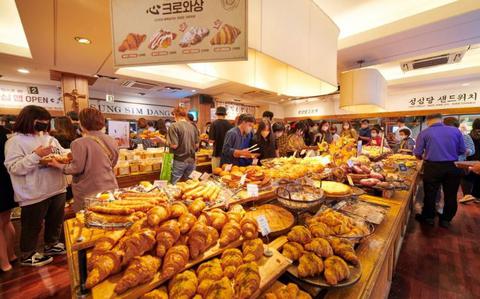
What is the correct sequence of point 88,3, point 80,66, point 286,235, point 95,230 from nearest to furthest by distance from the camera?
point 95,230 → point 286,235 → point 88,3 → point 80,66

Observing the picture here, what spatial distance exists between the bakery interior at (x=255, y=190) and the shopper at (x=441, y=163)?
29cm

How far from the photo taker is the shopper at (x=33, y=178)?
2.13 metres

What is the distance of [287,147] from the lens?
4883mm

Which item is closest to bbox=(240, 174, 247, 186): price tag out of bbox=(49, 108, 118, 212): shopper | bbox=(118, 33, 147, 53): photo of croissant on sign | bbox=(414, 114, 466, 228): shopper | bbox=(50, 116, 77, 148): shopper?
bbox=(118, 33, 147, 53): photo of croissant on sign

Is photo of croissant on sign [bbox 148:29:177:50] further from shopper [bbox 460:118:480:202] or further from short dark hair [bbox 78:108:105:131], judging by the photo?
shopper [bbox 460:118:480:202]

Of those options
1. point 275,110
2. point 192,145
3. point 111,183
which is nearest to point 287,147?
point 192,145

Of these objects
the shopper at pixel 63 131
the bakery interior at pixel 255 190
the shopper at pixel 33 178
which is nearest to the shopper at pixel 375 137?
the bakery interior at pixel 255 190

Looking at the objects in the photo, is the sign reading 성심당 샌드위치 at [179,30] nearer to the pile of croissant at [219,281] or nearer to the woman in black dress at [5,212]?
the pile of croissant at [219,281]

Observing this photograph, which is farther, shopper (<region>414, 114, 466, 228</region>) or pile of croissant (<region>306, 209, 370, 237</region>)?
shopper (<region>414, 114, 466, 228</region>)

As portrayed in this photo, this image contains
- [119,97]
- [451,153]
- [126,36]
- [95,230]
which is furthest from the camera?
[119,97]

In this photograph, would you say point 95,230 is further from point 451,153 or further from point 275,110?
point 275,110

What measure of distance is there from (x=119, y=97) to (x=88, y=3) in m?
7.75

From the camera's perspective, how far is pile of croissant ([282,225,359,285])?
1.04 m

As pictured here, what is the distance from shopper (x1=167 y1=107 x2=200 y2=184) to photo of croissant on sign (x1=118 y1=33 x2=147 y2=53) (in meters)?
1.94
